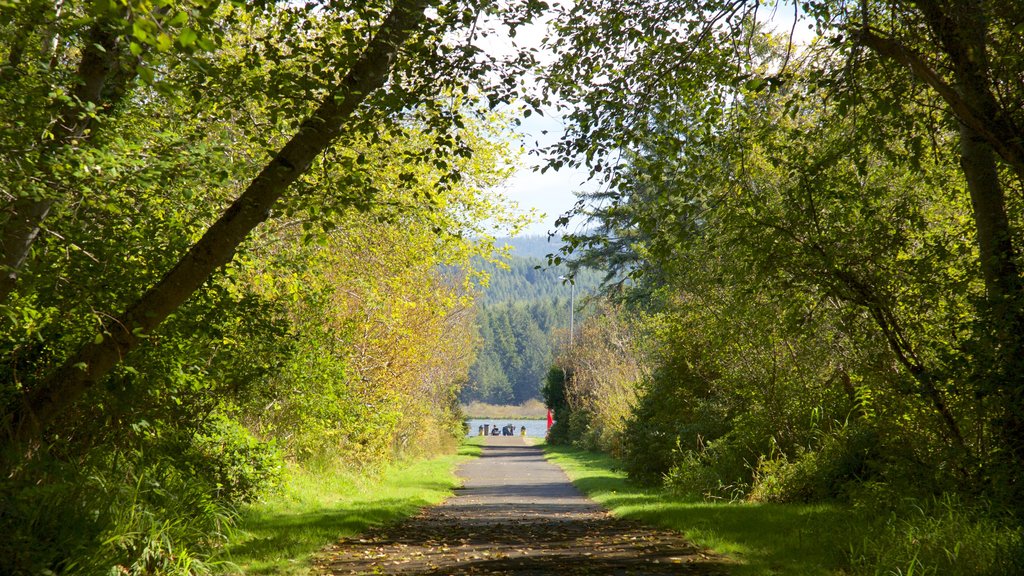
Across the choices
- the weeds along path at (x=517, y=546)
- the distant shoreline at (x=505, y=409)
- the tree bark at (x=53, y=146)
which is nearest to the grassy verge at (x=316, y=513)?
the weeds along path at (x=517, y=546)

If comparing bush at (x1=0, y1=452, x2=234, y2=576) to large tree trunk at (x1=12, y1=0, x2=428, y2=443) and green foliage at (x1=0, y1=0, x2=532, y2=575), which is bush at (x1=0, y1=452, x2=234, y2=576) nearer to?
green foliage at (x1=0, y1=0, x2=532, y2=575)

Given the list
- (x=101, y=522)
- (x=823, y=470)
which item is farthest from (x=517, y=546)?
(x=823, y=470)

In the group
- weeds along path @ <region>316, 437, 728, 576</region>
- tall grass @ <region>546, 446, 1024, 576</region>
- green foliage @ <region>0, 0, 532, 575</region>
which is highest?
green foliage @ <region>0, 0, 532, 575</region>

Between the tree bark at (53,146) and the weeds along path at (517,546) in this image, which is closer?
the tree bark at (53,146)

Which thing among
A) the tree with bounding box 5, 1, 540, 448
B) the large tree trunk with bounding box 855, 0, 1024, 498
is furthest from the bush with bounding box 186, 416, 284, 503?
the large tree trunk with bounding box 855, 0, 1024, 498

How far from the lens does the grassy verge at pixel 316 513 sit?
8.59m

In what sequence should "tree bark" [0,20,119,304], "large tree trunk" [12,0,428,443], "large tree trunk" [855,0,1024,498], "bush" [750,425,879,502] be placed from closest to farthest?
"tree bark" [0,20,119,304], "large tree trunk" [12,0,428,443], "large tree trunk" [855,0,1024,498], "bush" [750,425,879,502]

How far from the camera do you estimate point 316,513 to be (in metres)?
12.7

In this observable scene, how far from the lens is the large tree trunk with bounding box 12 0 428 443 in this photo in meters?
6.54

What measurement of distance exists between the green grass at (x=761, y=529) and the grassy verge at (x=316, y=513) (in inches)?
164

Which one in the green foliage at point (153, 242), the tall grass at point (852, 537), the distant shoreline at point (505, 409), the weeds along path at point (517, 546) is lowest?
the distant shoreline at point (505, 409)

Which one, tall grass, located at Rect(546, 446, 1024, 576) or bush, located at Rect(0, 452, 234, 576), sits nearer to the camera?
bush, located at Rect(0, 452, 234, 576)

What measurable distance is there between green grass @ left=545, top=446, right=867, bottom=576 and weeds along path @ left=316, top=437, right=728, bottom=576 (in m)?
0.34

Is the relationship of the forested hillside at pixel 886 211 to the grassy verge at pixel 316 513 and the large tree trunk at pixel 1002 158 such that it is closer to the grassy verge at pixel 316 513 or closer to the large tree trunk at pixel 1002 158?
the large tree trunk at pixel 1002 158
